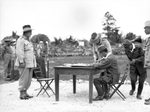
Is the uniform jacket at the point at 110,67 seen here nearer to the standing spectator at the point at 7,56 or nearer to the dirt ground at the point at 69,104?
A: the dirt ground at the point at 69,104

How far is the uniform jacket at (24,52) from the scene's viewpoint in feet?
22.7

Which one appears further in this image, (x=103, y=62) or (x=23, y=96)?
(x=23, y=96)

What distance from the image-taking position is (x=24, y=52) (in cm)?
714

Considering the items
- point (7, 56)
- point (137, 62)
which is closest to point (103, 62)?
point (137, 62)

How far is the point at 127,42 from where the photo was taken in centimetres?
708

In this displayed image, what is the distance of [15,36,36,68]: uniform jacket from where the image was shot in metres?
6.91

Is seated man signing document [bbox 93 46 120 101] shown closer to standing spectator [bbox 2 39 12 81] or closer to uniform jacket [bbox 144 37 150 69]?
uniform jacket [bbox 144 37 150 69]

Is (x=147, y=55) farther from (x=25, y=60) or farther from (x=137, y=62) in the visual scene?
(x=25, y=60)

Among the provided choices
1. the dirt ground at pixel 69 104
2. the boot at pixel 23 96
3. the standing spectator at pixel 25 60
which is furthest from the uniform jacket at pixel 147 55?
the boot at pixel 23 96

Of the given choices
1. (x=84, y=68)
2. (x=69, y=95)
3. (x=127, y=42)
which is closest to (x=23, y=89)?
(x=69, y=95)

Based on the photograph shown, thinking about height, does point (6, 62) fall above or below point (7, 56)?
below

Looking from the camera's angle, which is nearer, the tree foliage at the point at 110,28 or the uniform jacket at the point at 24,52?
the uniform jacket at the point at 24,52

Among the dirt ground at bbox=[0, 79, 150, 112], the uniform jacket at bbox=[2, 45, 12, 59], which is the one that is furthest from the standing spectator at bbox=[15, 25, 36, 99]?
the uniform jacket at bbox=[2, 45, 12, 59]

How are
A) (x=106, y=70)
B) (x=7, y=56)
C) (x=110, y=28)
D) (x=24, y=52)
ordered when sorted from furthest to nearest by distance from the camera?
1. (x=110, y=28)
2. (x=7, y=56)
3. (x=24, y=52)
4. (x=106, y=70)
